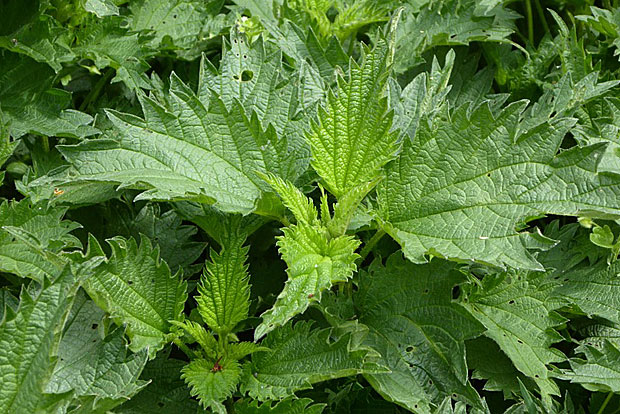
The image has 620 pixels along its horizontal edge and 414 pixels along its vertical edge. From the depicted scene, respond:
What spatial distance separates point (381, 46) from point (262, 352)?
0.71 meters

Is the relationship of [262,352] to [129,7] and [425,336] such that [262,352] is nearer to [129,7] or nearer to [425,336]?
[425,336]

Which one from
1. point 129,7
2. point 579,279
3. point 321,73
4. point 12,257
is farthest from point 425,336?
point 129,7

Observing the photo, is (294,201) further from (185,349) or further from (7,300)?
(7,300)

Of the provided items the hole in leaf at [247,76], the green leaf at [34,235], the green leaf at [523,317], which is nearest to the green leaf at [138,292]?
the green leaf at [34,235]

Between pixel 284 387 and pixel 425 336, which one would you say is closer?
pixel 284 387

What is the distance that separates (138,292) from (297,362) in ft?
1.22

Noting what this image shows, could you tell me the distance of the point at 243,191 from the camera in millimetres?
1641

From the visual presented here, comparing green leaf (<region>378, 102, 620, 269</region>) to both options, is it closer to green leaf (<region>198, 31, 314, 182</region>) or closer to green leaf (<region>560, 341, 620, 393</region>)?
green leaf (<region>198, 31, 314, 182</region>)

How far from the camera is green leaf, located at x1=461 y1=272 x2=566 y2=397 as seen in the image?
1.64m

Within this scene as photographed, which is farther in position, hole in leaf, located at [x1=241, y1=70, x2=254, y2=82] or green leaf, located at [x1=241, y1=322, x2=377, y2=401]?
hole in leaf, located at [x1=241, y1=70, x2=254, y2=82]

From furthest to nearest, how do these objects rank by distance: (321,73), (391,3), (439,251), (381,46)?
(391,3) < (321,73) < (381,46) < (439,251)

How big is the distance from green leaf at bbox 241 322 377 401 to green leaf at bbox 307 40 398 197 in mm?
334

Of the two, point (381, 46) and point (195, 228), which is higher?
point (381, 46)

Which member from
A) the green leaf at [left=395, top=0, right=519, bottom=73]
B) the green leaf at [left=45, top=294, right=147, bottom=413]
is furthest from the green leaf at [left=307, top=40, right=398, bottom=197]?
the green leaf at [left=395, top=0, right=519, bottom=73]
